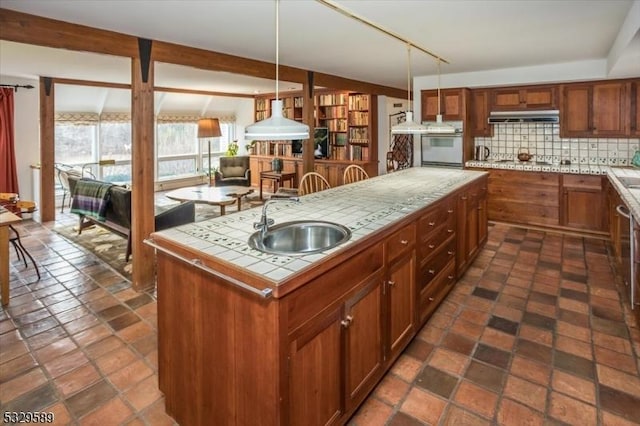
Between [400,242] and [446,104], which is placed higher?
[446,104]

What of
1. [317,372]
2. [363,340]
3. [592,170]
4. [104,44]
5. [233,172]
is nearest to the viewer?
[317,372]

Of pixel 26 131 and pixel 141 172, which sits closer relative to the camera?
pixel 141 172

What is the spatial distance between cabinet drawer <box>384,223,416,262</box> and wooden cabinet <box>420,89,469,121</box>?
3.94m

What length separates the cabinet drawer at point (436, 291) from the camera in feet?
8.91

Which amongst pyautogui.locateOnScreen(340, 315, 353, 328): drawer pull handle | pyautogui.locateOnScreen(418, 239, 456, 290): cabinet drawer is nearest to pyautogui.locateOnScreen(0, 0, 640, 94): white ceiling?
pyautogui.locateOnScreen(418, 239, 456, 290): cabinet drawer

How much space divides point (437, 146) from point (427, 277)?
3704 mm

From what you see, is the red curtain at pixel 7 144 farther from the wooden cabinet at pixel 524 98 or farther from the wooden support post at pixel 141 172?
the wooden cabinet at pixel 524 98

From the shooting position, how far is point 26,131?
6.21 m

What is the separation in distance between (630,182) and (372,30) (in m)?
3.01

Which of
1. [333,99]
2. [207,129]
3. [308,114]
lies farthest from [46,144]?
[333,99]

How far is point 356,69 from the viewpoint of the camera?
5262 mm

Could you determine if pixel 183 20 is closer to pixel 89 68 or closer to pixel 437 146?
pixel 89 68

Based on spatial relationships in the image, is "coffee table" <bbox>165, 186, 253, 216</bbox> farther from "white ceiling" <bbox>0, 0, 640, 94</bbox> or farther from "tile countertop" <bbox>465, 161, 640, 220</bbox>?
"tile countertop" <bbox>465, 161, 640, 220</bbox>

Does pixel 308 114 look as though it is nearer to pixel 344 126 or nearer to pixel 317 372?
pixel 344 126
